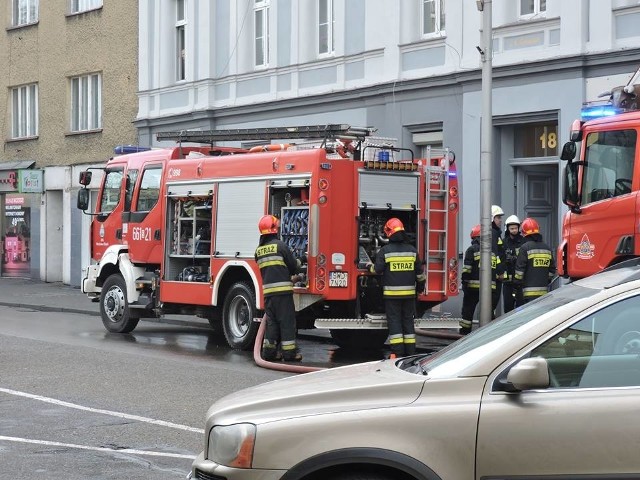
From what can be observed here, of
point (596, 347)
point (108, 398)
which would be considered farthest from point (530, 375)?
point (108, 398)

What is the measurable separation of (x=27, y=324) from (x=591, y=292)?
1597 cm

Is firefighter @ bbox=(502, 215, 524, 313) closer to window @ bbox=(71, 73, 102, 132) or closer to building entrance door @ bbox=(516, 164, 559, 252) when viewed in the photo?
building entrance door @ bbox=(516, 164, 559, 252)

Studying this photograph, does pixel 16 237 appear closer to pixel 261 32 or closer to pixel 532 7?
pixel 261 32

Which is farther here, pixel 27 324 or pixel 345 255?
pixel 27 324

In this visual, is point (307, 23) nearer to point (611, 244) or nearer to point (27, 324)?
point (27, 324)

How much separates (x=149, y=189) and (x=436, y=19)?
6650 mm

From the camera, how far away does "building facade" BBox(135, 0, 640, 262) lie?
17.6 metres

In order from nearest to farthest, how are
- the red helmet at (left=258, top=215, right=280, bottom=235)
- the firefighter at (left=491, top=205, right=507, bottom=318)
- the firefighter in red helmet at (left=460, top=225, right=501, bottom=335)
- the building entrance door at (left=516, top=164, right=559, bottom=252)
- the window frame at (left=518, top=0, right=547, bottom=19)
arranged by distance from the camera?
1. the red helmet at (left=258, top=215, right=280, bottom=235)
2. the firefighter in red helmet at (left=460, top=225, right=501, bottom=335)
3. the firefighter at (left=491, top=205, right=507, bottom=318)
4. the window frame at (left=518, top=0, right=547, bottom=19)
5. the building entrance door at (left=516, top=164, right=559, bottom=252)

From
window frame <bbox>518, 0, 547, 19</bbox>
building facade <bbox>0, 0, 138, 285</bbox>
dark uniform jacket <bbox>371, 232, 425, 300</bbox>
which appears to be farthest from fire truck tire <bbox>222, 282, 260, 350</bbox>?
building facade <bbox>0, 0, 138, 285</bbox>

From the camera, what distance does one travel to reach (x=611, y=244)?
11.6 m

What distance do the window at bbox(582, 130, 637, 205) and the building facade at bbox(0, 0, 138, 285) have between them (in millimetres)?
18006

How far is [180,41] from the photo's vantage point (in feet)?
89.0

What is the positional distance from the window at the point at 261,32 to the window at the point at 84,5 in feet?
21.5

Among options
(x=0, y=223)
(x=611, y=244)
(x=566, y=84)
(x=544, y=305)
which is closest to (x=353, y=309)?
(x=611, y=244)
